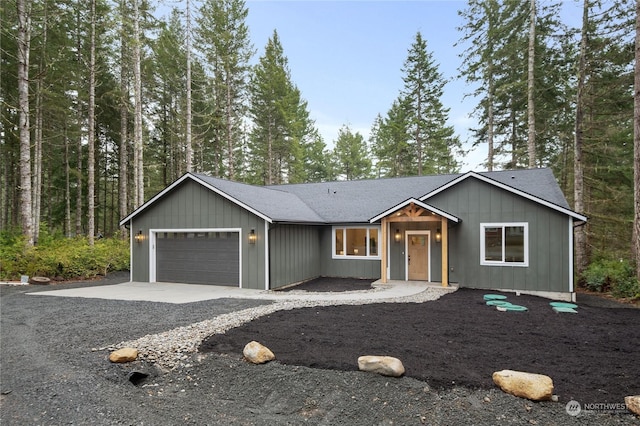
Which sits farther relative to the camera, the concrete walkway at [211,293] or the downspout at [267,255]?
the downspout at [267,255]

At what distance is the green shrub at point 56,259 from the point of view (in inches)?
430

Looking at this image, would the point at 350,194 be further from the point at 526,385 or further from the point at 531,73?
the point at 526,385

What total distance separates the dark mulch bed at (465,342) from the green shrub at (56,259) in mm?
9082

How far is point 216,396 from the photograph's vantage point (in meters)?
3.64

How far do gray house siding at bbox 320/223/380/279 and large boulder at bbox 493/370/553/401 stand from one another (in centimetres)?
842

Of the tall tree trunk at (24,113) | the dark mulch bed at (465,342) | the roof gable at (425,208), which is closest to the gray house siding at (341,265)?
the roof gable at (425,208)

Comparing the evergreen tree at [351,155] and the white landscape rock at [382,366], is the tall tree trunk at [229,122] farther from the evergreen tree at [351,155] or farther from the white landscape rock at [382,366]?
the white landscape rock at [382,366]

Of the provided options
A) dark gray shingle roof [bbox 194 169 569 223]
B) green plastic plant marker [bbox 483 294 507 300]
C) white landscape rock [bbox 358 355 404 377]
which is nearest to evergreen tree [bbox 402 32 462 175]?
dark gray shingle roof [bbox 194 169 569 223]

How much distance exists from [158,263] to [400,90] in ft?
62.9

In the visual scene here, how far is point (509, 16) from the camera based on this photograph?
1424 centimetres

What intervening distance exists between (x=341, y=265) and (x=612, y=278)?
327 inches

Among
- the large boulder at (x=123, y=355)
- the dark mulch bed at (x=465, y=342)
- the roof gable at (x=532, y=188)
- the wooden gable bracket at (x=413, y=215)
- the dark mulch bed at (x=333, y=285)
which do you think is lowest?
the dark mulch bed at (x=333, y=285)

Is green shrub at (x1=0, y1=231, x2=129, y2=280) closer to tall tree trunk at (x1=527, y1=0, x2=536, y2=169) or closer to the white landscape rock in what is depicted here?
the white landscape rock

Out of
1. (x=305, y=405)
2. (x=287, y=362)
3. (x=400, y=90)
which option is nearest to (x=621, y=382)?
(x=305, y=405)
